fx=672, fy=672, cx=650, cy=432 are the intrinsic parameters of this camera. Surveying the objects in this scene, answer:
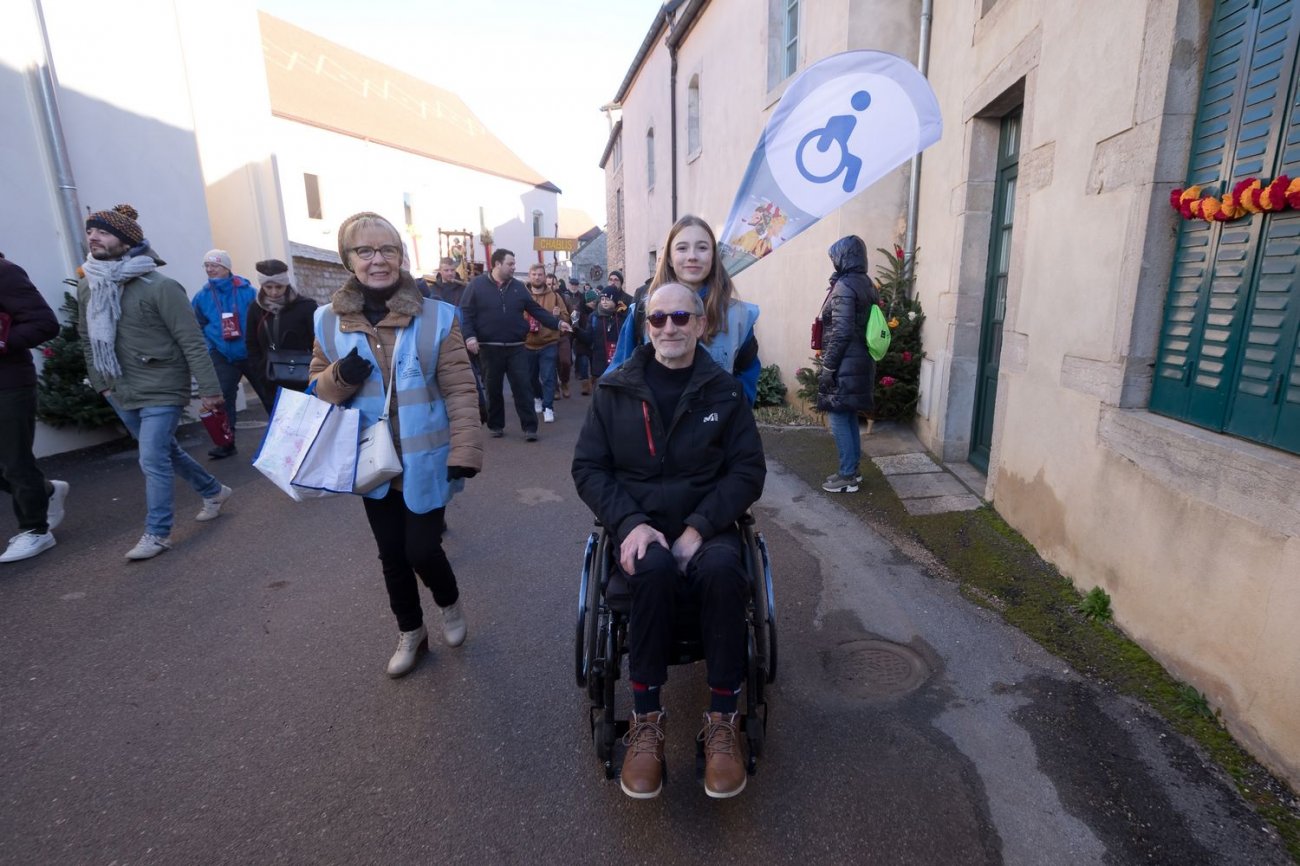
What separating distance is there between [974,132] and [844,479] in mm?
2955

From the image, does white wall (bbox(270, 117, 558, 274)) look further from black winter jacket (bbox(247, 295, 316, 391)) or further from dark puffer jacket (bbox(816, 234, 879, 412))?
dark puffer jacket (bbox(816, 234, 879, 412))

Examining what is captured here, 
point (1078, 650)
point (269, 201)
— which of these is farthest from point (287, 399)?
point (269, 201)

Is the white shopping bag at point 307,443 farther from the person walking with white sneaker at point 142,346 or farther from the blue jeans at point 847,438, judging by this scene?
the blue jeans at point 847,438

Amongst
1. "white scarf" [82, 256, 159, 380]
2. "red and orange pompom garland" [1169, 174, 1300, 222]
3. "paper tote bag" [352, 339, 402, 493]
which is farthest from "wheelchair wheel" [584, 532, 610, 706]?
"white scarf" [82, 256, 159, 380]

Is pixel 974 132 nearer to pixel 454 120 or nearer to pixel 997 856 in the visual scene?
pixel 997 856

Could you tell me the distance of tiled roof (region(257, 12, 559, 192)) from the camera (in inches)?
1173

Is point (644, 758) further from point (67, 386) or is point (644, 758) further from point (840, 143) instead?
point (67, 386)

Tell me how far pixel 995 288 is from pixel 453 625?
4.80 m

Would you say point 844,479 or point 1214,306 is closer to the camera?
point 1214,306

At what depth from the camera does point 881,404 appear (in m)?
6.74

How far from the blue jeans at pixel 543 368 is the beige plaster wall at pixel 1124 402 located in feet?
15.9

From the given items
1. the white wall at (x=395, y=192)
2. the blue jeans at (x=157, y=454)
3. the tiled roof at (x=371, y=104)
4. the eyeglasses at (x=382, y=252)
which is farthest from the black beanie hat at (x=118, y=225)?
the tiled roof at (x=371, y=104)

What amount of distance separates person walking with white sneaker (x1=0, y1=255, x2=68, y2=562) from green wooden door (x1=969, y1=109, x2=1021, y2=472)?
6.31 m

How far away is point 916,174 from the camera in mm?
6672
